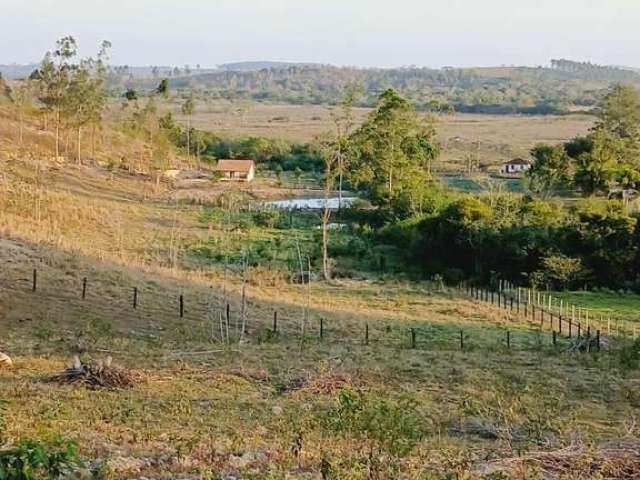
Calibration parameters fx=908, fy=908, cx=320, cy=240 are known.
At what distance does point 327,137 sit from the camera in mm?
40312

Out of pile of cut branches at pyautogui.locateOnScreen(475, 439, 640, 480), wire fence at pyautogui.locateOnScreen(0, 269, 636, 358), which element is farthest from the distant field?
pile of cut branches at pyautogui.locateOnScreen(475, 439, 640, 480)

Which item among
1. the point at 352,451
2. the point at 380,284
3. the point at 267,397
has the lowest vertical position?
the point at 380,284

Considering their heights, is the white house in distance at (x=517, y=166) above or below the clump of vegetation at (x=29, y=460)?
below

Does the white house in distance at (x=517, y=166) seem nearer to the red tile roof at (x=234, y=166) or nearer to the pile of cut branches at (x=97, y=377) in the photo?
the red tile roof at (x=234, y=166)

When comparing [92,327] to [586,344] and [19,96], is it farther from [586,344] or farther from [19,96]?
[19,96]

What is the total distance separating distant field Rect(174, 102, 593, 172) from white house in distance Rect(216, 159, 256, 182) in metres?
17.6

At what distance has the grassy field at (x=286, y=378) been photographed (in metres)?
8.73

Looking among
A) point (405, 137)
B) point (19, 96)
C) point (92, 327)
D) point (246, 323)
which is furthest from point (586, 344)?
point (19, 96)

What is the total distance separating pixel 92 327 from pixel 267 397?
6.86 m

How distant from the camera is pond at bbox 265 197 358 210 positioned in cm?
5378

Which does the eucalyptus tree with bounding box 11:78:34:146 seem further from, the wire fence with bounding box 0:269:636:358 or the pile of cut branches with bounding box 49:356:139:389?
the pile of cut branches with bounding box 49:356:139:389

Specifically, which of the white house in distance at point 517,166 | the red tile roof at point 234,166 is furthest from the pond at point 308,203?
the white house in distance at point 517,166

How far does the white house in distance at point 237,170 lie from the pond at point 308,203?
608 cm

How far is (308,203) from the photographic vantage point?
58.6m
